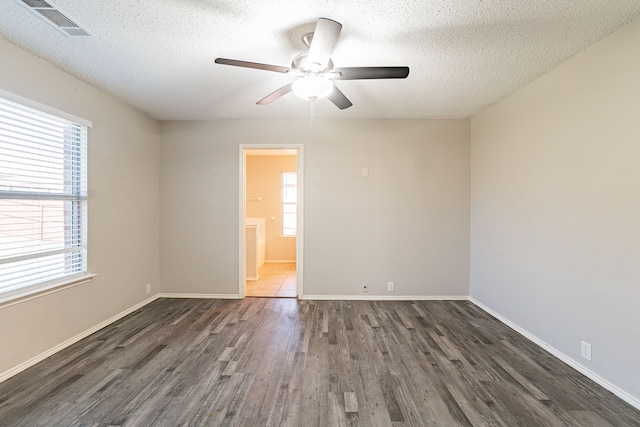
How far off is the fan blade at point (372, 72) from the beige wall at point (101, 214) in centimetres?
243

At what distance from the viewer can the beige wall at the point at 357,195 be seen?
12.7 ft

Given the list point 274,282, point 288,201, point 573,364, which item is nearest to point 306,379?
point 573,364

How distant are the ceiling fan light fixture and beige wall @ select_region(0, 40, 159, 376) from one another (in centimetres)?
215

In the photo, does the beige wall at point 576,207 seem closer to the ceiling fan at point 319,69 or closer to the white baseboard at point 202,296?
the ceiling fan at point 319,69

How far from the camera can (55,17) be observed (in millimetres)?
1820

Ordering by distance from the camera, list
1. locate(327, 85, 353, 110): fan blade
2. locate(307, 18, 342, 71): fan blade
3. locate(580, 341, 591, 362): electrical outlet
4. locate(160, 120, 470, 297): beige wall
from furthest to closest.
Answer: locate(160, 120, 470, 297): beige wall
locate(327, 85, 353, 110): fan blade
locate(580, 341, 591, 362): electrical outlet
locate(307, 18, 342, 71): fan blade

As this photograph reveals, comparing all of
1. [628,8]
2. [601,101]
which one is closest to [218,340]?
[601,101]

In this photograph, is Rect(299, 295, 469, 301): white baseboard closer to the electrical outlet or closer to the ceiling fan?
the electrical outlet

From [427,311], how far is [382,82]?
270cm

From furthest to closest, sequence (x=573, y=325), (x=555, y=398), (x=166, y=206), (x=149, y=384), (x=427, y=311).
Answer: (x=166, y=206), (x=427, y=311), (x=573, y=325), (x=149, y=384), (x=555, y=398)

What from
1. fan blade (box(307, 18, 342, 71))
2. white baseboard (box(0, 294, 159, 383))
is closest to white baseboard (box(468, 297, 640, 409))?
fan blade (box(307, 18, 342, 71))

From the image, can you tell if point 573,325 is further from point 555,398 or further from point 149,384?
point 149,384

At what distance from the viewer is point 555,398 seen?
1.88m

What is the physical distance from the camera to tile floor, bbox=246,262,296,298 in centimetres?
420
